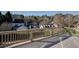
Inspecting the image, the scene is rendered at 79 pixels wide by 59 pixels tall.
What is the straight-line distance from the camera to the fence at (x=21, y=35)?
1820 millimetres

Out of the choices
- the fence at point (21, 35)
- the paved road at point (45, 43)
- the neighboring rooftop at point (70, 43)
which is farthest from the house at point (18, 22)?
the neighboring rooftop at point (70, 43)

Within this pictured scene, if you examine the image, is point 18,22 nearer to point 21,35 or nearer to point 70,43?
point 21,35

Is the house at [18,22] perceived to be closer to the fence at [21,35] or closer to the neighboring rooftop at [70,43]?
the fence at [21,35]

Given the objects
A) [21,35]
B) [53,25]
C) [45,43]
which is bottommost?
[45,43]

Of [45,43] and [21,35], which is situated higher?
[21,35]

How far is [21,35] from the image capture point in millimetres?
1833

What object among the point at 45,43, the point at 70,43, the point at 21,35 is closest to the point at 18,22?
the point at 21,35

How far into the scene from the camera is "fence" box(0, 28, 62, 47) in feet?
5.97

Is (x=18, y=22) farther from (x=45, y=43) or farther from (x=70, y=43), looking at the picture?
(x=70, y=43)

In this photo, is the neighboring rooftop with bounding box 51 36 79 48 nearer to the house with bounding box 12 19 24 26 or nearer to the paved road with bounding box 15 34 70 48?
the paved road with bounding box 15 34 70 48

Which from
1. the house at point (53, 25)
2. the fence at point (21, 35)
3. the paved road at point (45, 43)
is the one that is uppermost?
the house at point (53, 25)

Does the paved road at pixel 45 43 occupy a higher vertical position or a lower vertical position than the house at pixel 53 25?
lower
